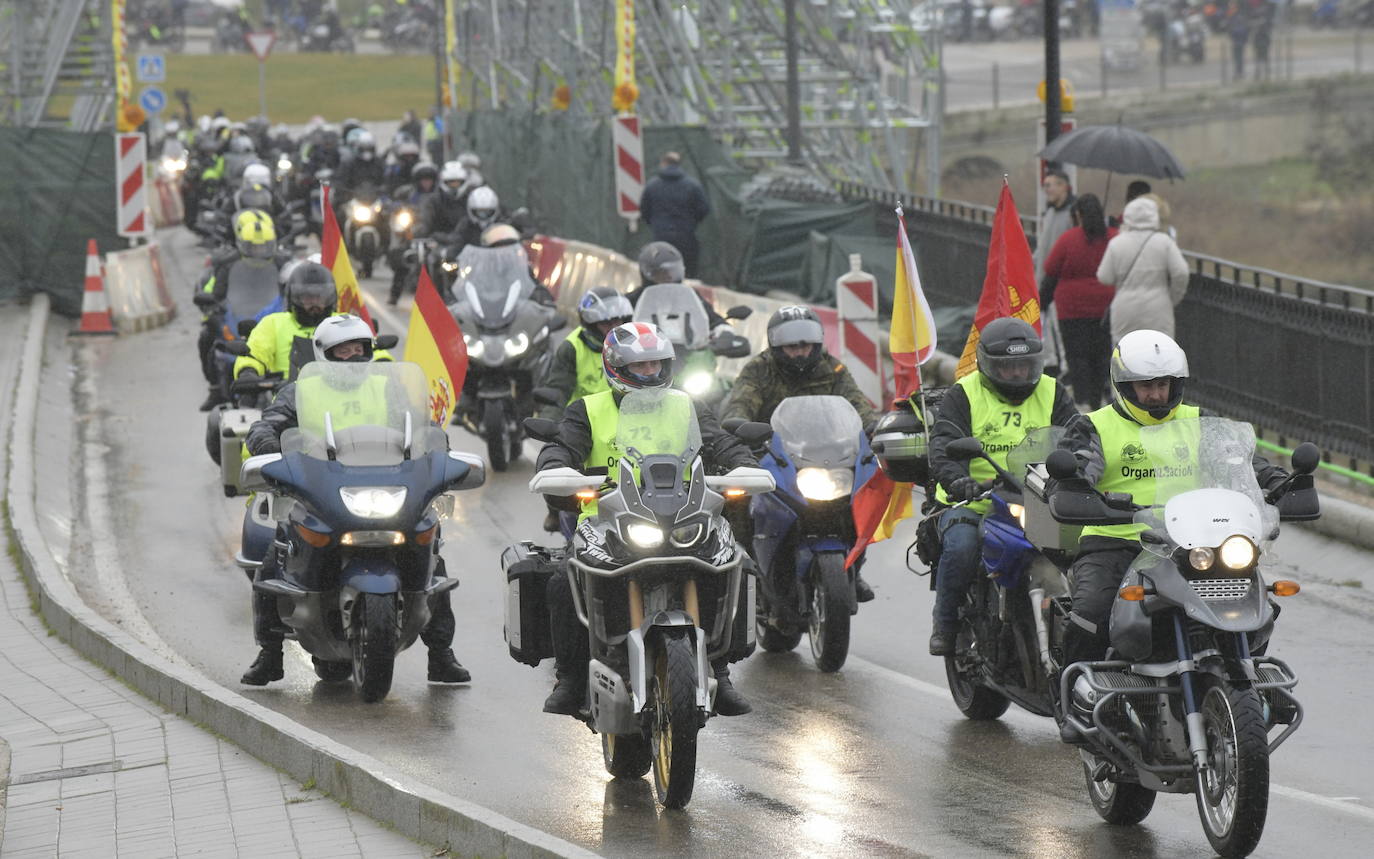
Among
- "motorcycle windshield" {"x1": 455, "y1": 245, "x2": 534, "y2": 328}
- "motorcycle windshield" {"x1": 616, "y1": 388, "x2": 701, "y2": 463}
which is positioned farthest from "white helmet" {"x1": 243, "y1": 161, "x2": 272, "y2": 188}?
"motorcycle windshield" {"x1": 616, "y1": 388, "x2": 701, "y2": 463}

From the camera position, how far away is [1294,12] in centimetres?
5850

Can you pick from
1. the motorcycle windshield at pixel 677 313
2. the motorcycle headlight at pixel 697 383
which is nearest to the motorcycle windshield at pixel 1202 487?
the motorcycle headlight at pixel 697 383

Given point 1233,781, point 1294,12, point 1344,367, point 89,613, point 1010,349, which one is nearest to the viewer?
point 1233,781

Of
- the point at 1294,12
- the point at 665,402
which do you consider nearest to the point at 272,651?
the point at 665,402

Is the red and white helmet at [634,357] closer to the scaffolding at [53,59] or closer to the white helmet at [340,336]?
the white helmet at [340,336]

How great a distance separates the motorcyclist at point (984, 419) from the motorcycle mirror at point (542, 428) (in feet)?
5.39

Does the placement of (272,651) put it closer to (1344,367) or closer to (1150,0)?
(1344,367)

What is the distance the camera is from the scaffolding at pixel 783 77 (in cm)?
3272

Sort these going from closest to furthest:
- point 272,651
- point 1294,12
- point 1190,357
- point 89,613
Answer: point 272,651 → point 89,613 → point 1190,357 → point 1294,12

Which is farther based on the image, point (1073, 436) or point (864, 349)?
point (864, 349)

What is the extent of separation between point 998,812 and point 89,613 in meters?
5.54

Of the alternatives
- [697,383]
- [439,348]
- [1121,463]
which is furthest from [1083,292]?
[1121,463]

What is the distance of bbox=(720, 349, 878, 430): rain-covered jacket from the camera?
11.9 meters

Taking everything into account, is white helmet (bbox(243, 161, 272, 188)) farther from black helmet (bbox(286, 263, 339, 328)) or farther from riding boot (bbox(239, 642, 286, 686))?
riding boot (bbox(239, 642, 286, 686))
